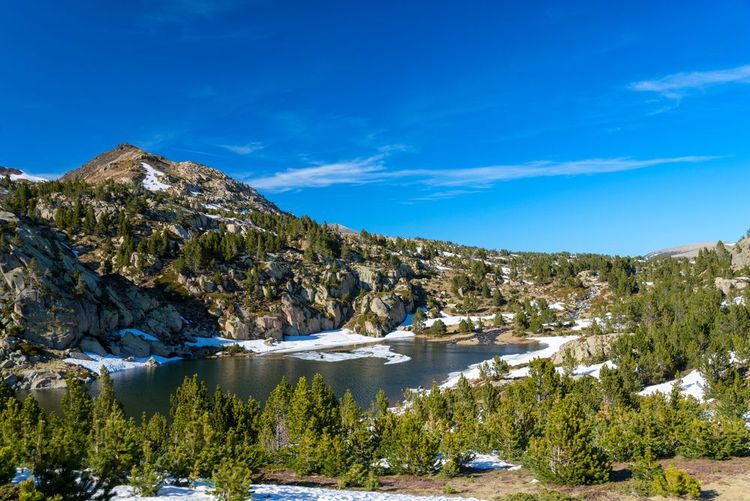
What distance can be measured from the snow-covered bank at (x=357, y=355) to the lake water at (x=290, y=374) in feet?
8.41

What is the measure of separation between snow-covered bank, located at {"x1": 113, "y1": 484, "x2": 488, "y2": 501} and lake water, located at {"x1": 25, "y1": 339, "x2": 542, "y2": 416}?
50.6m

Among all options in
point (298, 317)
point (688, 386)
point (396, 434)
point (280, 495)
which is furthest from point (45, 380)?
point (688, 386)

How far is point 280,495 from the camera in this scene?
2422cm

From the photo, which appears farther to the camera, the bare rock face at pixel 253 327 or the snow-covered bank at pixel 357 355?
the bare rock face at pixel 253 327

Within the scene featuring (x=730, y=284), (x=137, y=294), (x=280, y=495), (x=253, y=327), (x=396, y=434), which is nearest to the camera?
(x=280, y=495)

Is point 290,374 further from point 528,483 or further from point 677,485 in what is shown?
point 677,485

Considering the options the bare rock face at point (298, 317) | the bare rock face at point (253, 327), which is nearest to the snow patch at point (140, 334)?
the bare rock face at point (253, 327)

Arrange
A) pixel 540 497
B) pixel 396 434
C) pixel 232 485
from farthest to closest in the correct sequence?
pixel 396 434
pixel 540 497
pixel 232 485

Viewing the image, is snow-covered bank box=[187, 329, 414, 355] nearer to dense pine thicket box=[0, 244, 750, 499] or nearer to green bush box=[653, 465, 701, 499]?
dense pine thicket box=[0, 244, 750, 499]

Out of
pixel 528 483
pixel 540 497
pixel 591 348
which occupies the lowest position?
pixel 591 348

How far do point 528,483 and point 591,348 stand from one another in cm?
6830

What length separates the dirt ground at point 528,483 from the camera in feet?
82.3

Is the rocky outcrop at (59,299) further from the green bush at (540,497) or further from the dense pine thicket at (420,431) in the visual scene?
the green bush at (540,497)

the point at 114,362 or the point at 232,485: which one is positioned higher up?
the point at 232,485
